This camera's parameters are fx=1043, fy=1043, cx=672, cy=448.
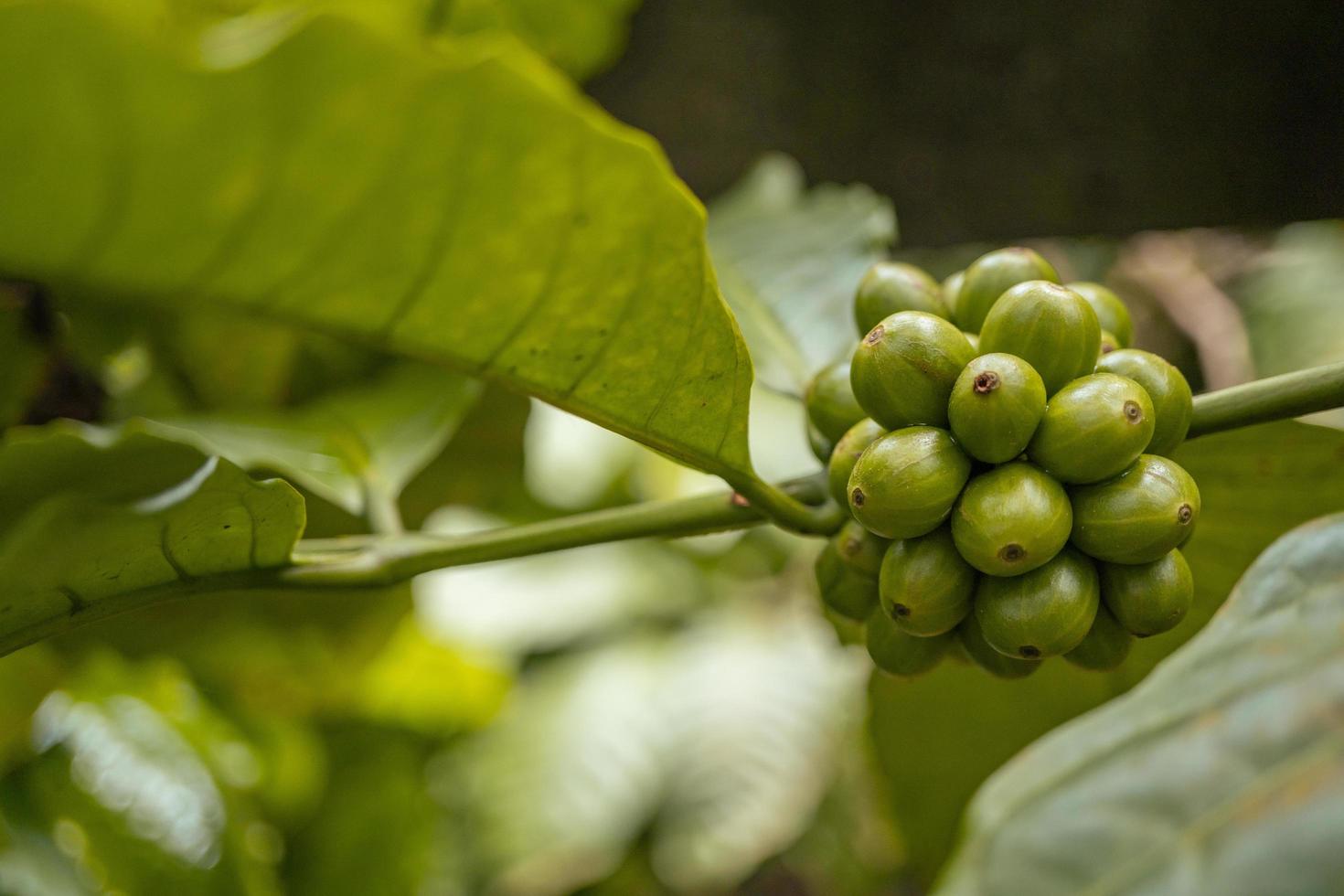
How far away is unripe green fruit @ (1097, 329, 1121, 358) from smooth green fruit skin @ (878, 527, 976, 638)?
0.18m

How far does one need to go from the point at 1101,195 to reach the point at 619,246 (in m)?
0.92

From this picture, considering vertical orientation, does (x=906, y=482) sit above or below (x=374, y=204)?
below

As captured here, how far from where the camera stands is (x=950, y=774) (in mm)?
1115

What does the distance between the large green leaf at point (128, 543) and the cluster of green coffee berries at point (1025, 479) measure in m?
0.38

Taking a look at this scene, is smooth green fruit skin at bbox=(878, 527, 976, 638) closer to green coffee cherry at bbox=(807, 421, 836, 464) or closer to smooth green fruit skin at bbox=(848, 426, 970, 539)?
smooth green fruit skin at bbox=(848, 426, 970, 539)

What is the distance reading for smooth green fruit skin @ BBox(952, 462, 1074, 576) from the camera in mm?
586

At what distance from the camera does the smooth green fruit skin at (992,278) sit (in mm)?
704

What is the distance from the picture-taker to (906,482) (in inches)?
23.6

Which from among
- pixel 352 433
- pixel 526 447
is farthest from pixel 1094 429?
pixel 526 447

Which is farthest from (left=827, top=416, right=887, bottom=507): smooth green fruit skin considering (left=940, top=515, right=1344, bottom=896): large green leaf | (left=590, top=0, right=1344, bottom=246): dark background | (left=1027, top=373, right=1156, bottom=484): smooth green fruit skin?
(left=590, top=0, right=1344, bottom=246): dark background

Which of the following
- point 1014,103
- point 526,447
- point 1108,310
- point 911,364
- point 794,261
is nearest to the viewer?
point 911,364

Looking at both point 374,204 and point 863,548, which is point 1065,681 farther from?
point 374,204

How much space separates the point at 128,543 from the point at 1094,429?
59cm

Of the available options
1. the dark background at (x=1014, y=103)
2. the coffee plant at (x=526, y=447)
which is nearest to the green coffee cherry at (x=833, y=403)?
the coffee plant at (x=526, y=447)
